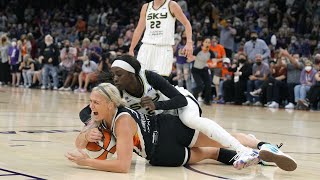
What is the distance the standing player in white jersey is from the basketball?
305 centimetres

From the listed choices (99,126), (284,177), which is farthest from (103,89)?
(284,177)

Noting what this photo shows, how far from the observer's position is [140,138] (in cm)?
543

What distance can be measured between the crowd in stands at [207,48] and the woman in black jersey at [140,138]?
1000cm

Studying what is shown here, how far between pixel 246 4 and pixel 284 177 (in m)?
17.9

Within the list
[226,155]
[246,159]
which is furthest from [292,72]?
[246,159]

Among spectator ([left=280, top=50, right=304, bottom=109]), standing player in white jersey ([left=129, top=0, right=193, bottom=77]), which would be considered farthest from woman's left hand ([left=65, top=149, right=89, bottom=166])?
spectator ([left=280, top=50, right=304, bottom=109])

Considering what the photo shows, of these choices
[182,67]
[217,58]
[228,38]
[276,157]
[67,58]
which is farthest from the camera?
[67,58]

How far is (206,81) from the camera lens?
1647 cm

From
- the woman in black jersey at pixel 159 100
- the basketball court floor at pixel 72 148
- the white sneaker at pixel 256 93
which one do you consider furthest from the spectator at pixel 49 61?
the woman in black jersey at pixel 159 100

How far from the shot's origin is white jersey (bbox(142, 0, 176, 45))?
8461 millimetres

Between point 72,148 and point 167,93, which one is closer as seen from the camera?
point 167,93

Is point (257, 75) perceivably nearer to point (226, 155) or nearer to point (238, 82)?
point (238, 82)

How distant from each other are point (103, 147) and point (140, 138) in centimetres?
33

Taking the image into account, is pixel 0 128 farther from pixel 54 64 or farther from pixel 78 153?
pixel 54 64
